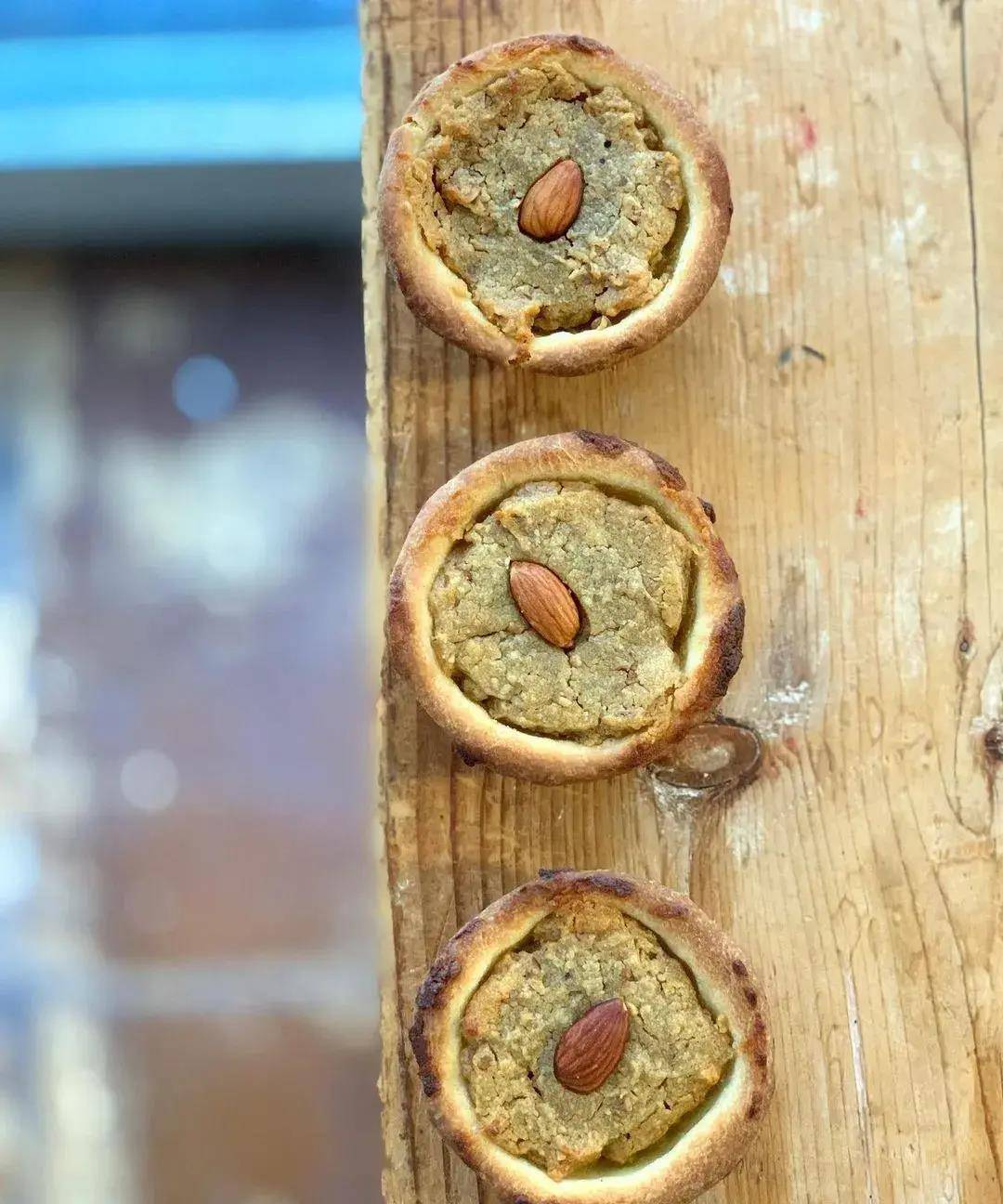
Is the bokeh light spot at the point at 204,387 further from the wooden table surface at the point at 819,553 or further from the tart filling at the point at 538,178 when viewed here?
the tart filling at the point at 538,178

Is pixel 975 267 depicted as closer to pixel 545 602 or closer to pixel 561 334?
pixel 561 334

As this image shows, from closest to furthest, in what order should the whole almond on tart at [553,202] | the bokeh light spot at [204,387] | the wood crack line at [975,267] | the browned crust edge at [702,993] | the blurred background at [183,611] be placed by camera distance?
the browned crust edge at [702,993], the whole almond on tart at [553,202], the wood crack line at [975,267], the blurred background at [183,611], the bokeh light spot at [204,387]

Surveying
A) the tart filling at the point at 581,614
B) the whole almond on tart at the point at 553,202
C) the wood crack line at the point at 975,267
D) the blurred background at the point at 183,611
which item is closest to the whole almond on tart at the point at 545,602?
the tart filling at the point at 581,614

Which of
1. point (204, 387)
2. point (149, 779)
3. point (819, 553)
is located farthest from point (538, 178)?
point (149, 779)

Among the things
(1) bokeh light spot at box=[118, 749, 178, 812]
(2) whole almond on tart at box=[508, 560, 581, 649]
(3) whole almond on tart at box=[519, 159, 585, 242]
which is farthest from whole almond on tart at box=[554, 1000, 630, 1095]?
(1) bokeh light spot at box=[118, 749, 178, 812]

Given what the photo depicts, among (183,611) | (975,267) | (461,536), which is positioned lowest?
(183,611)
